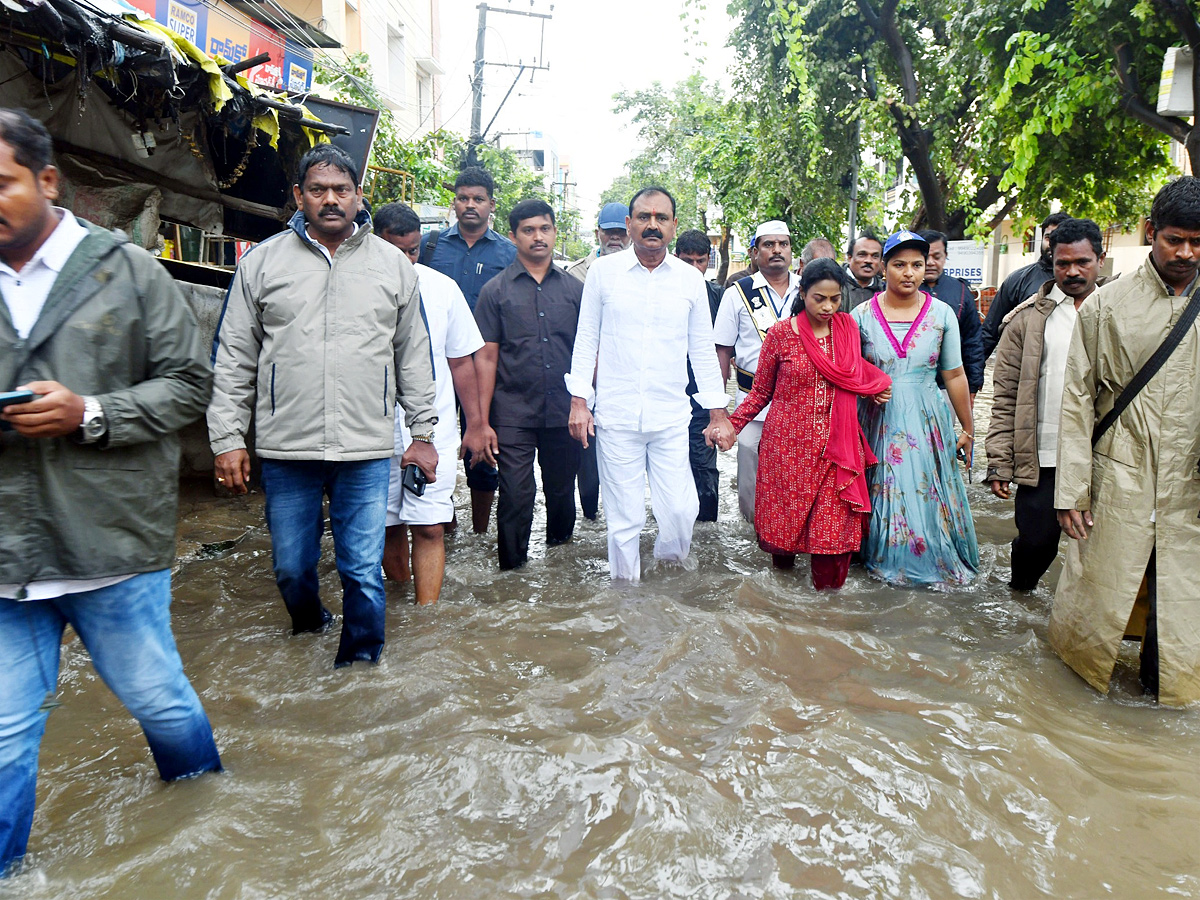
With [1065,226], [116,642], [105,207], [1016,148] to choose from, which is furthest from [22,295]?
[1016,148]

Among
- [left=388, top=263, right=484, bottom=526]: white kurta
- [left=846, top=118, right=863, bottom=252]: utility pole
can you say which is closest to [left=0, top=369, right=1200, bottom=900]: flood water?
[left=388, top=263, right=484, bottom=526]: white kurta

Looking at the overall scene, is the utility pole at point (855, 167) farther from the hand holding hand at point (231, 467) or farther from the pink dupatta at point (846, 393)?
the hand holding hand at point (231, 467)

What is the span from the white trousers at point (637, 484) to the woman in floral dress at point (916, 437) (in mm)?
988

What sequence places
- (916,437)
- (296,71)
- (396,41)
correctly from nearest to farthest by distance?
(916,437) < (296,71) < (396,41)

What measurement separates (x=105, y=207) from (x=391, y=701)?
6.36 metres

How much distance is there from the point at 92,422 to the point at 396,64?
30290 millimetres

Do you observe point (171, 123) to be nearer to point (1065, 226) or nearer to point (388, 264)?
point (388, 264)

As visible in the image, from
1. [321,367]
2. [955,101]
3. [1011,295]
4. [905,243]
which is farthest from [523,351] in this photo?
[955,101]

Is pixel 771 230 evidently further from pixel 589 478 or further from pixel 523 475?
pixel 523 475

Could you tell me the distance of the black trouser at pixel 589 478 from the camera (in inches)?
242

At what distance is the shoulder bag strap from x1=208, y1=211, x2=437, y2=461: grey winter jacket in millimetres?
2710

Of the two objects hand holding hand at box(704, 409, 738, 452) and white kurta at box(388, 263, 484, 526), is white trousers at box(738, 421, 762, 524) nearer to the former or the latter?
hand holding hand at box(704, 409, 738, 452)

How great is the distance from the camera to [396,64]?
2941 cm

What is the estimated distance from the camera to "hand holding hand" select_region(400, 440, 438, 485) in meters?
3.82
